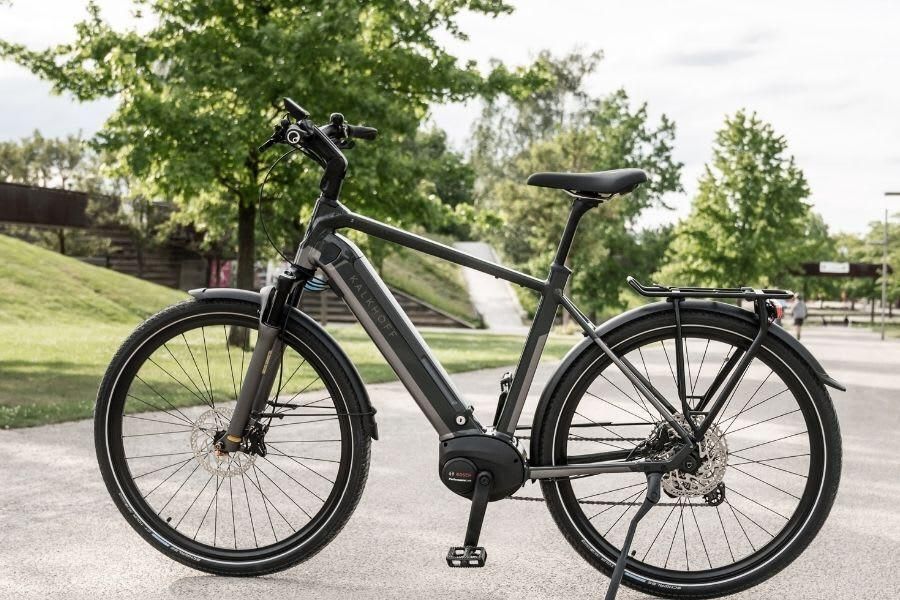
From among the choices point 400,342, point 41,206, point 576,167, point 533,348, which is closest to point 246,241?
point 41,206

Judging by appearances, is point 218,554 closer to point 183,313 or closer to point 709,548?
point 183,313

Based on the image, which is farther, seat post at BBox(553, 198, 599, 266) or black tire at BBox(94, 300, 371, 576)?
black tire at BBox(94, 300, 371, 576)

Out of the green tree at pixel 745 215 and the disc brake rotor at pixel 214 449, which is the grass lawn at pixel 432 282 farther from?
the disc brake rotor at pixel 214 449

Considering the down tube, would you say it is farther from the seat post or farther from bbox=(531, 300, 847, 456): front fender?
the seat post

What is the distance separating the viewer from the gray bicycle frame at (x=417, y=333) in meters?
3.48

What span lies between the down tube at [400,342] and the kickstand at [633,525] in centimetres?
64

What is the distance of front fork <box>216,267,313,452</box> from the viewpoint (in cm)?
364

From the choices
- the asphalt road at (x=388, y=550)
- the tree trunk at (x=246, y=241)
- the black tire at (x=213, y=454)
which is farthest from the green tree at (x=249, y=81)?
the black tire at (x=213, y=454)

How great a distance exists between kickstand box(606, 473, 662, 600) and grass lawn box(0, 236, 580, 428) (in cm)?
333

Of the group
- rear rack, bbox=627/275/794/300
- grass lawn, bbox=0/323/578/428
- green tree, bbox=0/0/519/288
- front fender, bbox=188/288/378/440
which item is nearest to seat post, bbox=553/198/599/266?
rear rack, bbox=627/275/794/300

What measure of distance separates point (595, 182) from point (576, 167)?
3667 centimetres

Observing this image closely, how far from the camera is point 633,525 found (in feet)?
11.1

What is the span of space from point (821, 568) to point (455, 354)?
14.7 meters

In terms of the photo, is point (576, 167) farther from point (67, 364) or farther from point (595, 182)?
point (595, 182)
